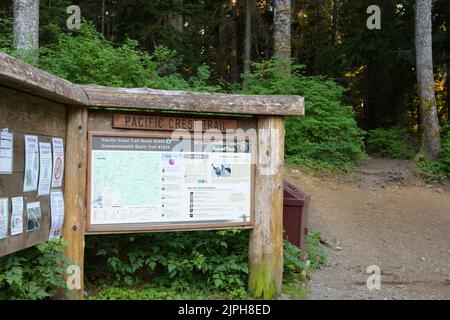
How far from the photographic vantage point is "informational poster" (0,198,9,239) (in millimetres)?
3672

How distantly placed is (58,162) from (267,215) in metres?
2.32

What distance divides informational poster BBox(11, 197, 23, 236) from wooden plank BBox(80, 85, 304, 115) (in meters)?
1.23

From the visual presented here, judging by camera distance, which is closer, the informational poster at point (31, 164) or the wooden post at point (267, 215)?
the informational poster at point (31, 164)

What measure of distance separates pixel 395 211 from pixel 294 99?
606 cm

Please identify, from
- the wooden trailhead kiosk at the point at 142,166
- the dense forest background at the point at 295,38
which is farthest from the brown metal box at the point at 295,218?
the dense forest background at the point at 295,38

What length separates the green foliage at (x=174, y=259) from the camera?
5.29 m

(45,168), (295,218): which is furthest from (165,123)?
(295,218)

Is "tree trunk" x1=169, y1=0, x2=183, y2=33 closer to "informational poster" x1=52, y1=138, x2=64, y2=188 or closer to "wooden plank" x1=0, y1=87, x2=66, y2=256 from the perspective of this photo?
"informational poster" x1=52, y1=138, x2=64, y2=188

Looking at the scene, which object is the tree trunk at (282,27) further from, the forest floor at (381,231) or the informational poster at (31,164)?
the informational poster at (31,164)

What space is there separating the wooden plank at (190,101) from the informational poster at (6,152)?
106 centimetres

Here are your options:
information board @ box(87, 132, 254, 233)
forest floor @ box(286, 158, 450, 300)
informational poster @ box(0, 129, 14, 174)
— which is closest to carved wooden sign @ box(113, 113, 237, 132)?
information board @ box(87, 132, 254, 233)

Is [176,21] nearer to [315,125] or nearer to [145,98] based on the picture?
[315,125]

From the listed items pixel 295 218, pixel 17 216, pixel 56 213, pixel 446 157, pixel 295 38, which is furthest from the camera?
pixel 295 38

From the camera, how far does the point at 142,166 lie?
488cm
